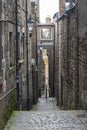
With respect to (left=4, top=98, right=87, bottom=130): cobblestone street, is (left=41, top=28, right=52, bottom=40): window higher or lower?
higher

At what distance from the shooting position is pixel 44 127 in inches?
424

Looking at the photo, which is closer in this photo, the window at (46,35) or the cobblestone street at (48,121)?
the cobblestone street at (48,121)

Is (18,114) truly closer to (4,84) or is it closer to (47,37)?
(4,84)

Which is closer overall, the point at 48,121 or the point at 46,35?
the point at 48,121

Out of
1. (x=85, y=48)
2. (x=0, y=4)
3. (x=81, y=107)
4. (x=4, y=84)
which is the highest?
(x=0, y=4)

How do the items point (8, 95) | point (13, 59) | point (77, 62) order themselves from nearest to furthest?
1. point (8, 95)
2. point (13, 59)
3. point (77, 62)

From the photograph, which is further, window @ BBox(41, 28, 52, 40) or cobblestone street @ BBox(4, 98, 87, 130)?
window @ BBox(41, 28, 52, 40)

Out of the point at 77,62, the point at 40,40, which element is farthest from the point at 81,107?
the point at 40,40

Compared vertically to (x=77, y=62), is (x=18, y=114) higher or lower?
lower

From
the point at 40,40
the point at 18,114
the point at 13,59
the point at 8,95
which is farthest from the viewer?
the point at 40,40

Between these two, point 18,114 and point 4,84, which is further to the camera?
point 18,114

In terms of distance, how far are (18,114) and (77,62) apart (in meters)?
3.54

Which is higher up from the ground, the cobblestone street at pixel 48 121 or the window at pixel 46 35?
the window at pixel 46 35

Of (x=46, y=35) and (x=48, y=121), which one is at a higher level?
(x=46, y=35)
